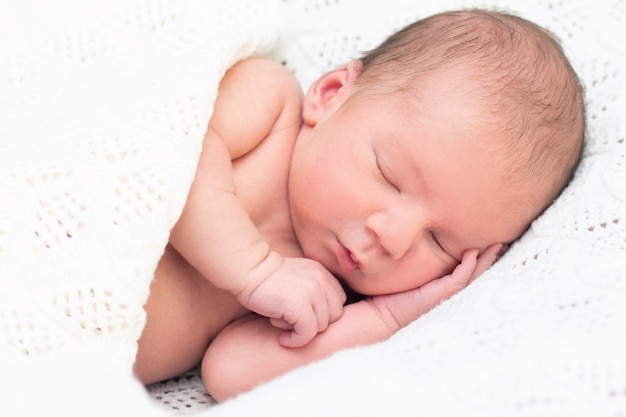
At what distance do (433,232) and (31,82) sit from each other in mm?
841

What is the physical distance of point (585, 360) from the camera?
3.20 feet

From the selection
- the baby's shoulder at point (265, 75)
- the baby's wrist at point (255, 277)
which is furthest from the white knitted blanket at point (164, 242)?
the baby's wrist at point (255, 277)

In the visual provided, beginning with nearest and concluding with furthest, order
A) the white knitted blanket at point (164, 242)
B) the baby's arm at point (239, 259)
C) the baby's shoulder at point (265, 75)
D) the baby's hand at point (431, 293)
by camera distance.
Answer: the white knitted blanket at point (164, 242)
the baby's arm at point (239, 259)
the baby's hand at point (431, 293)
the baby's shoulder at point (265, 75)

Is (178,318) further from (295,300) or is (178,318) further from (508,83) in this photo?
(508,83)

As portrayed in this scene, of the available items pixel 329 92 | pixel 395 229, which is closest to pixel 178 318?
pixel 395 229

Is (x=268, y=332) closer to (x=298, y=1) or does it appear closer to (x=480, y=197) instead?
(x=480, y=197)

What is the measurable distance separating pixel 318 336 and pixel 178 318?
0.87 feet

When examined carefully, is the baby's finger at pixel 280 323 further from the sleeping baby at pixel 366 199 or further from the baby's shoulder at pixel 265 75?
the baby's shoulder at pixel 265 75

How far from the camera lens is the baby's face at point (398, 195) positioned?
1.29 metres

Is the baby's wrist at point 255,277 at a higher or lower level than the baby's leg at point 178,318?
higher

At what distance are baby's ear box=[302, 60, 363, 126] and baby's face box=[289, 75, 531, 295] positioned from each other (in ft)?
0.23

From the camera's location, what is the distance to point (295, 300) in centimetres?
128

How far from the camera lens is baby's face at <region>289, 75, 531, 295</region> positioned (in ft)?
4.23

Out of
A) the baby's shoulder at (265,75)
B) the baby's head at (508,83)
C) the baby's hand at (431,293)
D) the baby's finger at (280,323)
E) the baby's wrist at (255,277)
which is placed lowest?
the baby's hand at (431,293)
